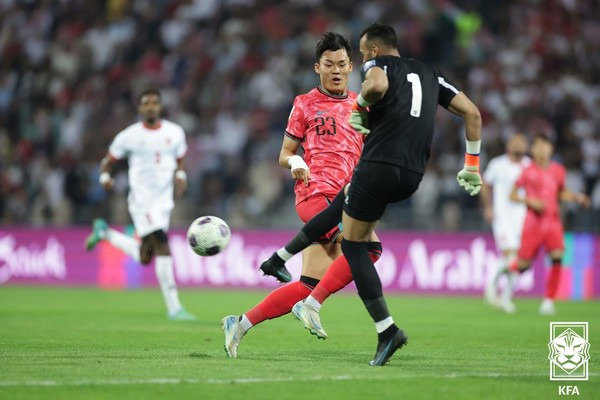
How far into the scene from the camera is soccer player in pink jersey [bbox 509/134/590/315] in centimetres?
1612

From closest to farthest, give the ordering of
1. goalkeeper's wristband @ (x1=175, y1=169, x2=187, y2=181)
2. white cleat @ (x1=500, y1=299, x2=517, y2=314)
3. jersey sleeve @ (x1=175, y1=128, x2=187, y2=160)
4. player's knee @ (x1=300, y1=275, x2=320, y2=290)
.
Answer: player's knee @ (x1=300, y1=275, x2=320, y2=290)
goalkeeper's wristband @ (x1=175, y1=169, x2=187, y2=181)
jersey sleeve @ (x1=175, y1=128, x2=187, y2=160)
white cleat @ (x1=500, y1=299, x2=517, y2=314)

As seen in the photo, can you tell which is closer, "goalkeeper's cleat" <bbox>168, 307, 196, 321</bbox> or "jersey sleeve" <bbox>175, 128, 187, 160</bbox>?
"goalkeeper's cleat" <bbox>168, 307, 196, 321</bbox>

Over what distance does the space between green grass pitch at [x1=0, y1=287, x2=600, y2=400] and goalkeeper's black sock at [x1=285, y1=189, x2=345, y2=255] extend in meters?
0.94

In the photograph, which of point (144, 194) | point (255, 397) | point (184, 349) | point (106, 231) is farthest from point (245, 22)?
point (255, 397)

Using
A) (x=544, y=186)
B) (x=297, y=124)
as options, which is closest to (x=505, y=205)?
(x=544, y=186)

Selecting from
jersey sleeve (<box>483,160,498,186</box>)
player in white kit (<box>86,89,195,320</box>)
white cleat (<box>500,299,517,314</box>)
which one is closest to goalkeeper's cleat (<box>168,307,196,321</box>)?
player in white kit (<box>86,89,195,320</box>)

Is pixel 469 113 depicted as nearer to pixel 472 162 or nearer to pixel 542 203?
pixel 472 162

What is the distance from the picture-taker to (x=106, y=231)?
16.2 metres

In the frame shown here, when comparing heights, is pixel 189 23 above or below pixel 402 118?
above

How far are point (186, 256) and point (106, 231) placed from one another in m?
5.73

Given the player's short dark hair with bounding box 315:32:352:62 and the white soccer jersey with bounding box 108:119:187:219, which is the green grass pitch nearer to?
the white soccer jersey with bounding box 108:119:187:219

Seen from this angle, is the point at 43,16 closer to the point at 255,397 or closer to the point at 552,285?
the point at 552,285

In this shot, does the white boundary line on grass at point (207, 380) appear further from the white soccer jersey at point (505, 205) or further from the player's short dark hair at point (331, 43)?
the white soccer jersey at point (505, 205)

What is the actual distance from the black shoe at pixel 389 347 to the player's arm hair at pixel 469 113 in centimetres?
159
